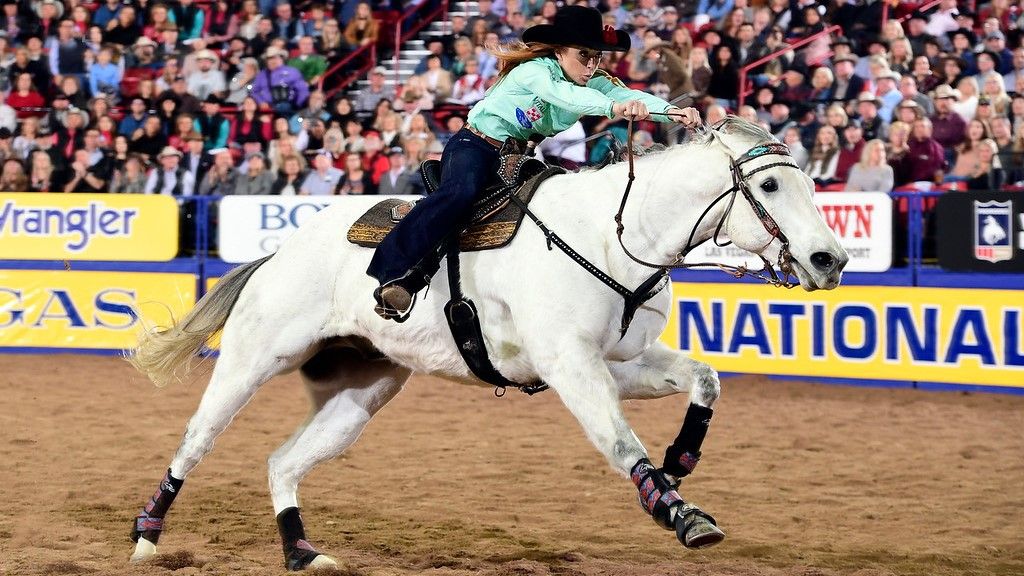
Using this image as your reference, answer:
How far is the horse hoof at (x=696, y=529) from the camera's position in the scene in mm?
4516

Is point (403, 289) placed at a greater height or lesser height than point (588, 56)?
lesser

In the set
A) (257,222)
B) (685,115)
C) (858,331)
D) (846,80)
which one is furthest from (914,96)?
(685,115)

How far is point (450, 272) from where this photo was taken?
18.2 feet

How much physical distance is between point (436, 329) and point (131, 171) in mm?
10172

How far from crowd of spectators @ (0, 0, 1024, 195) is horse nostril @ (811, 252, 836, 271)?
23.2 ft

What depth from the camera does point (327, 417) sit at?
244 inches

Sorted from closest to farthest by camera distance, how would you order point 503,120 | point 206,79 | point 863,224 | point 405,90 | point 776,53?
point 503,120 → point 863,224 → point 776,53 → point 405,90 → point 206,79

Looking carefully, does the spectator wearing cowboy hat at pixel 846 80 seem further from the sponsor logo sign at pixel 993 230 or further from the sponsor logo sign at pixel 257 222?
the sponsor logo sign at pixel 257 222

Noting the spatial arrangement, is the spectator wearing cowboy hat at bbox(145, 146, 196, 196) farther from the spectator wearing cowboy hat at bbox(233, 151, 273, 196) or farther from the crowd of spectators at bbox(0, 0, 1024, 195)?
the spectator wearing cowboy hat at bbox(233, 151, 273, 196)

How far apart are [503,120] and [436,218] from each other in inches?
21.2

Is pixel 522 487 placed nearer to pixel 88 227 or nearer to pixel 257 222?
pixel 257 222

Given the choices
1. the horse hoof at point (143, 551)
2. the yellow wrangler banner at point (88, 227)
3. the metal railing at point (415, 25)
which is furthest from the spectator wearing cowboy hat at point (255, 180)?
the horse hoof at point (143, 551)

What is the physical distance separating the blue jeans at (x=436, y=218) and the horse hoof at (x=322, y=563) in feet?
4.31

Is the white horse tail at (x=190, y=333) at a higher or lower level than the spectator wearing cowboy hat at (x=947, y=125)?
higher
